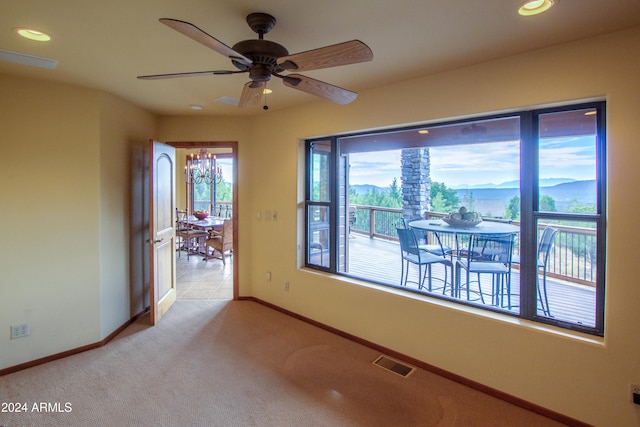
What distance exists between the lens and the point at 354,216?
4.54 m

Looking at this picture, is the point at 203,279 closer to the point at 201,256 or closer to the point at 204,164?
the point at 201,256

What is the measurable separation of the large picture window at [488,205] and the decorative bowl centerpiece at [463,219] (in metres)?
0.01

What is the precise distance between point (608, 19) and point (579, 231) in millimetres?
1261

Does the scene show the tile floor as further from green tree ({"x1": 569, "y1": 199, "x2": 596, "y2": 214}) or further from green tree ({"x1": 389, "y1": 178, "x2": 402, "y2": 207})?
green tree ({"x1": 569, "y1": 199, "x2": 596, "y2": 214})

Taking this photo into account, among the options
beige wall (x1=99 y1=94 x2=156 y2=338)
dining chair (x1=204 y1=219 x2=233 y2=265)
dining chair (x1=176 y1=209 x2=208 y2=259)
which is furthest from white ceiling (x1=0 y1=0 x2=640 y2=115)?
dining chair (x1=176 y1=209 x2=208 y2=259)

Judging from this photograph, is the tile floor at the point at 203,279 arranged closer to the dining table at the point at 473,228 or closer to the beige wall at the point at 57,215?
the beige wall at the point at 57,215

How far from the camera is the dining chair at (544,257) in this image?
234 centimetres

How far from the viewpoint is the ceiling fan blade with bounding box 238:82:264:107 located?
1949mm

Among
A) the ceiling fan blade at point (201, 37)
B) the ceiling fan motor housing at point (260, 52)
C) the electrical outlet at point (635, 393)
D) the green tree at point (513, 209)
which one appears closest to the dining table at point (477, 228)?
the green tree at point (513, 209)

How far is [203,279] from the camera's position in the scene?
17.8 ft

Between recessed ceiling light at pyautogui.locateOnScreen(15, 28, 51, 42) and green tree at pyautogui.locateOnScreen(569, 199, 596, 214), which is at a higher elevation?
recessed ceiling light at pyautogui.locateOnScreen(15, 28, 51, 42)

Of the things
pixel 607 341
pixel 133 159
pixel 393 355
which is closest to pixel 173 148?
pixel 133 159

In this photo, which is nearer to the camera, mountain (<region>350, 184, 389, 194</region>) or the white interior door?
the white interior door

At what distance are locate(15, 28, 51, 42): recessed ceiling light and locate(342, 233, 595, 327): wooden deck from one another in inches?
120
